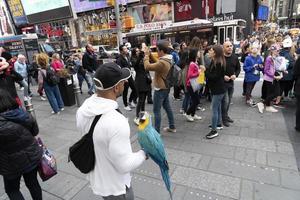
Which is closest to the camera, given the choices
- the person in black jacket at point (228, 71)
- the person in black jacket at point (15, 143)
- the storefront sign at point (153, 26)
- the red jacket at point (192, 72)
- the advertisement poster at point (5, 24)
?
the person in black jacket at point (15, 143)

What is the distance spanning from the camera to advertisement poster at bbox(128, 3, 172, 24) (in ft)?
111

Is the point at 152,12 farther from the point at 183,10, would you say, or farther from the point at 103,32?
the point at 103,32

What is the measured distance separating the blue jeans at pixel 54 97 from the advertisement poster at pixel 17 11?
29216 millimetres

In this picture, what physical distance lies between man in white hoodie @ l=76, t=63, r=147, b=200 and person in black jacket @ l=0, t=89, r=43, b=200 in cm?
94

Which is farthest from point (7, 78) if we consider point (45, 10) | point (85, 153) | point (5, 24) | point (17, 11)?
point (5, 24)

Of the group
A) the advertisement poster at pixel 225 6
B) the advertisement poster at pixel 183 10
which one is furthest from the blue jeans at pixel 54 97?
the advertisement poster at pixel 183 10

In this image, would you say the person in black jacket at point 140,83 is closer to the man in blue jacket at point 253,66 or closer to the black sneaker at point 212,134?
the black sneaker at point 212,134

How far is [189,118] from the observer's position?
5.77 metres

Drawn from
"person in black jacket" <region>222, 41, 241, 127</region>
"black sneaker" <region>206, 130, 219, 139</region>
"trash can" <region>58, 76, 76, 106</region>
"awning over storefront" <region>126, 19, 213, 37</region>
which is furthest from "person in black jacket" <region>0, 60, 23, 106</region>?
"awning over storefront" <region>126, 19, 213, 37</region>

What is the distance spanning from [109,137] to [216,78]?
3352 mm

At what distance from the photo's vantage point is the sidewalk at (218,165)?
3156mm

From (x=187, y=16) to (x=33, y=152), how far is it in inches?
1301

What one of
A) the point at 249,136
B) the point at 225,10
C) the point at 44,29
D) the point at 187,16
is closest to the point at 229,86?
the point at 249,136

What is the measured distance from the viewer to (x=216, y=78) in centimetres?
446
